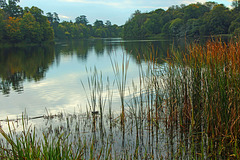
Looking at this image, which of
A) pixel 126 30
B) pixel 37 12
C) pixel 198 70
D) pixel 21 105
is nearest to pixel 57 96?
pixel 21 105

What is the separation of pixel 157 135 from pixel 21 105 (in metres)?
6.03

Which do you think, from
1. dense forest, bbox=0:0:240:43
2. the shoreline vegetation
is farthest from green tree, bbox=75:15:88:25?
the shoreline vegetation

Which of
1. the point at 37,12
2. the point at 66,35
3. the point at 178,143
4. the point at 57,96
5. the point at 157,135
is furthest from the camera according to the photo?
the point at 66,35

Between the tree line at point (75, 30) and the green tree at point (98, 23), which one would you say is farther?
the green tree at point (98, 23)

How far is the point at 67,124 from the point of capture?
19.7 ft

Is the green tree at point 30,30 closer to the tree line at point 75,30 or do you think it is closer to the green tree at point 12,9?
the green tree at point 12,9

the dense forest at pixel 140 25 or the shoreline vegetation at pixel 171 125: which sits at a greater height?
the dense forest at pixel 140 25

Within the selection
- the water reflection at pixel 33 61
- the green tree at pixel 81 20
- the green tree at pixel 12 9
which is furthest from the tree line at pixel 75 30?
the water reflection at pixel 33 61

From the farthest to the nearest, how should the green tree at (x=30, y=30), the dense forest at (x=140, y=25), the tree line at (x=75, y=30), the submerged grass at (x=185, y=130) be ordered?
the tree line at (x=75, y=30) → the green tree at (x=30, y=30) → the dense forest at (x=140, y=25) → the submerged grass at (x=185, y=130)

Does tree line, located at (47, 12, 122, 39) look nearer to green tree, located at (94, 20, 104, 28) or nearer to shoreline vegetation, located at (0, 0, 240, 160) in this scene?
green tree, located at (94, 20, 104, 28)

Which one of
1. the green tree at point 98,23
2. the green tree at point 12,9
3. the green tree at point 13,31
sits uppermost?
the green tree at point 98,23

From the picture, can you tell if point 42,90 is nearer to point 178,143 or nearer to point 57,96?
point 57,96

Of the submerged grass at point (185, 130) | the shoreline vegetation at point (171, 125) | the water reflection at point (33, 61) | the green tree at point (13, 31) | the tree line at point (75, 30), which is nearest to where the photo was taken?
the submerged grass at point (185, 130)

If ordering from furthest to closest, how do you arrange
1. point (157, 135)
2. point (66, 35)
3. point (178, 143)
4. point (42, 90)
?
point (66, 35) → point (42, 90) → point (157, 135) → point (178, 143)
